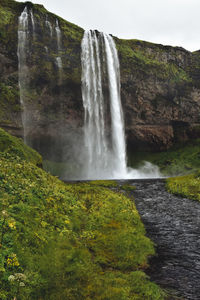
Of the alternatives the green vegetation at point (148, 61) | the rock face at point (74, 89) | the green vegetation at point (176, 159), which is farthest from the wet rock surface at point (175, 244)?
the green vegetation at point (148, 61)

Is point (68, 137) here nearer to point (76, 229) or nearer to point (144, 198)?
point (144, 198)

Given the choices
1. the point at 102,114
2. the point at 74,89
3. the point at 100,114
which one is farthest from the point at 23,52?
the point at 102,114

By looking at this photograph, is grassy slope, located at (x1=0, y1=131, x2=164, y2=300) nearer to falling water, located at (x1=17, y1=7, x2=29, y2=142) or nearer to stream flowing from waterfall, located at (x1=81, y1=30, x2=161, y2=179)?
falling water, located at (x1=17, y1=7, x2=29, y2=142)

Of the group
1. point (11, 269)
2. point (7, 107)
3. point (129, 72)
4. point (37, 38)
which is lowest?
point (11, 269)

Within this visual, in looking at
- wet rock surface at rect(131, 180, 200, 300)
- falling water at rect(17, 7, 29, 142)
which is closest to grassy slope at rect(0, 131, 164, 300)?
wet rock surface at rect(131, 180, 200, 300)

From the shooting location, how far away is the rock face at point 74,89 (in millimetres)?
44562

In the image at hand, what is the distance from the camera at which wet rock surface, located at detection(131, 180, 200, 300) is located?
22.4 ft

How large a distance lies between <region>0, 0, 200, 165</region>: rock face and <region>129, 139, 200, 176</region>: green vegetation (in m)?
1.89

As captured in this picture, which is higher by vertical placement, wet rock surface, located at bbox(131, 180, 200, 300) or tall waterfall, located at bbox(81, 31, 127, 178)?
tall waterfall, located at bbox(81, 31, 127, 178)

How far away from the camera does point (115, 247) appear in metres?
8.87

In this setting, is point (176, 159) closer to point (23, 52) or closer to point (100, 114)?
point (100, 114)

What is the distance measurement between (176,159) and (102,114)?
2140 cm

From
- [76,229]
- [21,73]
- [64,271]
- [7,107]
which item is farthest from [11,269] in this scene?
[21,73]

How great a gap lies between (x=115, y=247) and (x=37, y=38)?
1831 inches
